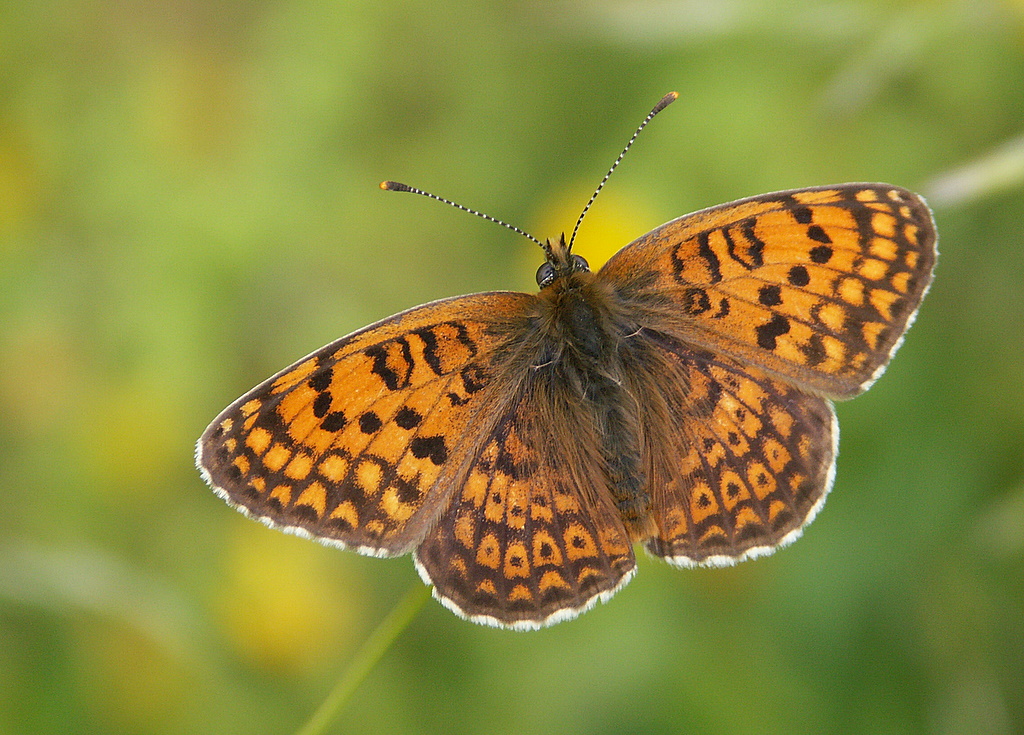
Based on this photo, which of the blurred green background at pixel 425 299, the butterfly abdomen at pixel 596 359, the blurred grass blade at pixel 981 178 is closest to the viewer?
the blurred grass blade at pixel 981 178

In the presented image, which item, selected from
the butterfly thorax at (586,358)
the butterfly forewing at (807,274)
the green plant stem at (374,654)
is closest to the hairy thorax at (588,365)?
the butterfly thorax at (586,358)

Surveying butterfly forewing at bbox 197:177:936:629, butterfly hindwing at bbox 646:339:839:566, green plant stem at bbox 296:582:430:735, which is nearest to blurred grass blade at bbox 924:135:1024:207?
butterfly forewing at bbox 197:177:936:629

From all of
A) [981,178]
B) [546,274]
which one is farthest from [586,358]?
[981,178]

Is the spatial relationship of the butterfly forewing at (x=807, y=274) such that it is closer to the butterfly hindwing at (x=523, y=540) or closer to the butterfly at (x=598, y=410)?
the butterfly at (x=598, y=410)

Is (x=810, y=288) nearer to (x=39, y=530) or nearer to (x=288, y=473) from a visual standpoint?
(x=288, y=473)

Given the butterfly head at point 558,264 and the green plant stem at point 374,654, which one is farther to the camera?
the butterfly head at point 558,264

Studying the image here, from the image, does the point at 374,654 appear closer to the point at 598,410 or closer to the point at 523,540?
the point at 523,540

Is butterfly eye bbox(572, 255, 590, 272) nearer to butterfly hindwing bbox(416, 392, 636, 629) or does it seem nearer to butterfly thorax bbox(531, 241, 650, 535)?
butterfly thorax bbox(531, 241, 650, 535)
